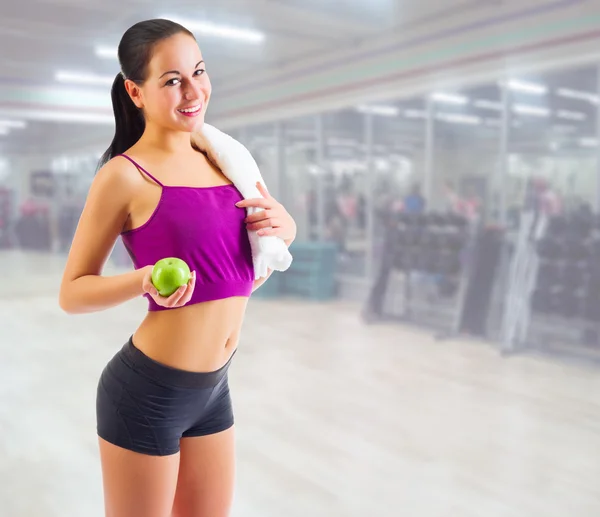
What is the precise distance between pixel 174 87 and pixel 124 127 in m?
0.18

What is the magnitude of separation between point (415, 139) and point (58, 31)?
154 inches

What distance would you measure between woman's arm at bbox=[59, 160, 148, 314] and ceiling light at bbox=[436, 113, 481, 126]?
560cm

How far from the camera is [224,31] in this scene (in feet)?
19.9

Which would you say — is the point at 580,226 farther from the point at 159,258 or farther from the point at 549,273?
the point at 159,258

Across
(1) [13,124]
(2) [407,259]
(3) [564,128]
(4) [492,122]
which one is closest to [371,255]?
(2) [407,259]

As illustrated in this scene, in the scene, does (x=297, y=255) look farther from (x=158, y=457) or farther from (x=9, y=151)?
(x=158, y=457)

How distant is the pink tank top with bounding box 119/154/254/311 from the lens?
3.24 feet

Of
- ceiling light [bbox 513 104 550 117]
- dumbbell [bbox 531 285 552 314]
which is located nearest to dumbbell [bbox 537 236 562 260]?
dumbbell [bbox 531 285 552 314]

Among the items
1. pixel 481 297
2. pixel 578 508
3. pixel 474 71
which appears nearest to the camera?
pixel 578 508

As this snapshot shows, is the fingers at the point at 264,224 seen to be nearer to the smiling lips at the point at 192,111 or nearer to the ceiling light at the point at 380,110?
the smiling lips at the point at 192,111

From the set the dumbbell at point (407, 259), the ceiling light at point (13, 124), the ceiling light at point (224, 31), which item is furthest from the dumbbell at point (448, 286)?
the ceiling light at point (13, 124)

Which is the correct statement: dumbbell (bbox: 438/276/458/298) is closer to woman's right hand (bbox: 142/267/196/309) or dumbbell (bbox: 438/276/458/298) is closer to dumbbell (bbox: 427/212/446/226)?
dumbbell (bbox: 427/212/446/226)

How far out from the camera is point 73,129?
8.24 m

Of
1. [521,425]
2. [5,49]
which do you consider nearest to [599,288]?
[521,425]
